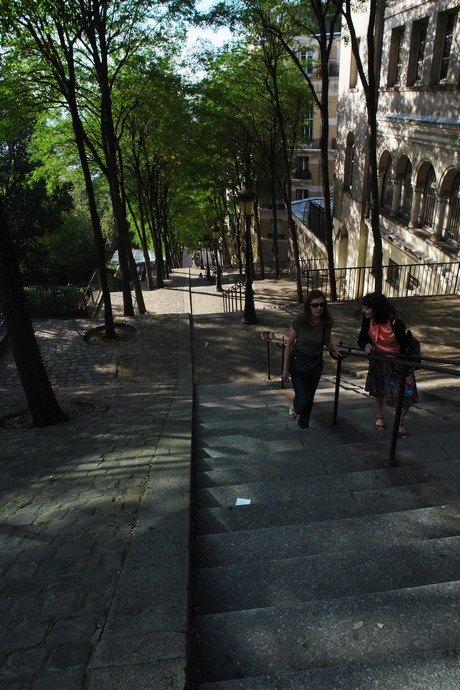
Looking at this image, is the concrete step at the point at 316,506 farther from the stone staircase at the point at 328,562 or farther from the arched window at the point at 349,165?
the arched window at the point at 349,165

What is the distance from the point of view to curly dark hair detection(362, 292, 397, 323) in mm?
4887

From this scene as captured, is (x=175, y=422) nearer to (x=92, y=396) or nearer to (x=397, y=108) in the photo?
(x=92, y=396)

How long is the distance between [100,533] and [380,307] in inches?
135

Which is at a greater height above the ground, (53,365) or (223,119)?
(223,119)

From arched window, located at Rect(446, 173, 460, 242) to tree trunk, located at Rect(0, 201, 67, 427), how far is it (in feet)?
42.1

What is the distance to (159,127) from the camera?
19469 millimetres

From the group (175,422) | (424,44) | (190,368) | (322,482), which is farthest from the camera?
(424,44)

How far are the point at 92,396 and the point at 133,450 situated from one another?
372cm

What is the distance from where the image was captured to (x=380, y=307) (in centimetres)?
489

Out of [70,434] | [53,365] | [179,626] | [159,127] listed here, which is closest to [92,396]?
[70,434]

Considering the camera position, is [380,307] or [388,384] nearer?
[380,307]

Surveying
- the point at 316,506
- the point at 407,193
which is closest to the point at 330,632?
the point at 316,506

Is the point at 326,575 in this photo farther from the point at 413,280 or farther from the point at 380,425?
the point at 413,280

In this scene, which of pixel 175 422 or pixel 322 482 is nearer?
pixel 322 482
